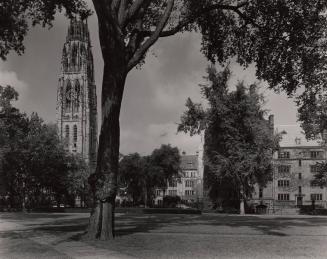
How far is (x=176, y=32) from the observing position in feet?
63.6

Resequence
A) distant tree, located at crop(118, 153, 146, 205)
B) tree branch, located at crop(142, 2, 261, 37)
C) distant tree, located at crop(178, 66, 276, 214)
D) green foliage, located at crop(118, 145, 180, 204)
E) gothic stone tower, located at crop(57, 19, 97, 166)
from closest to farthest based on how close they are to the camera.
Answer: tree branch, located at crop(142, 2, 261, 37) < distant tree, located at crop(178, 66, 276, 214) < green foliage, located at crop(118, 145, 180, 204) < distant tree, located at crop(118, 153, 146, 205) < gothic stone tower, located at crop(57, 19, 97, 166)

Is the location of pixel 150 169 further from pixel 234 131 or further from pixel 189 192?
pixel 189 192

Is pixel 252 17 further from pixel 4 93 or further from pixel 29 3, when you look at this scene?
pixel 4 93

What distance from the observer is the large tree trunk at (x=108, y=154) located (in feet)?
55.4

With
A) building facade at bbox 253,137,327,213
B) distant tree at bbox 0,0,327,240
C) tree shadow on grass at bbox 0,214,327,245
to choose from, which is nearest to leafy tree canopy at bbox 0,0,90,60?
distant tree at bbox 0,0,327,240

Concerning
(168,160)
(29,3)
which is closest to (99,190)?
(29,3)

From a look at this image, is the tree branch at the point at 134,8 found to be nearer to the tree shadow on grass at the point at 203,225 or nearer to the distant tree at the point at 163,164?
the tree shadow on grass at the point at 203,225

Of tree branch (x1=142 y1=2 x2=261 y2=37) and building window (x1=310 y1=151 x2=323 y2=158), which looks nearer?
tree branch (x1=142 y1=2 x2=261 y2=37)

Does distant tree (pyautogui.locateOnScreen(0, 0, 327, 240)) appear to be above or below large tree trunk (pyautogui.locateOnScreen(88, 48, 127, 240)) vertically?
above

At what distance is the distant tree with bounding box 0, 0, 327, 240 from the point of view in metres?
17.1

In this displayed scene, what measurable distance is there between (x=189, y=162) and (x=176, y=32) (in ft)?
434

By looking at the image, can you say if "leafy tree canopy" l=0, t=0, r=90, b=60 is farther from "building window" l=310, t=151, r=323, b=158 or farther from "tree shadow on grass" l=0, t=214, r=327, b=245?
"building window" l=310, t=151, r=323, b=158

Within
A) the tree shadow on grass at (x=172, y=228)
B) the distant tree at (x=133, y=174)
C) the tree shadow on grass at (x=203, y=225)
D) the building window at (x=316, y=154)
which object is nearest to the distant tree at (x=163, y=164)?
the distant tree at (x=133, y=174)

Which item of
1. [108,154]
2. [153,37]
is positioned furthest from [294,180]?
[108,154]
